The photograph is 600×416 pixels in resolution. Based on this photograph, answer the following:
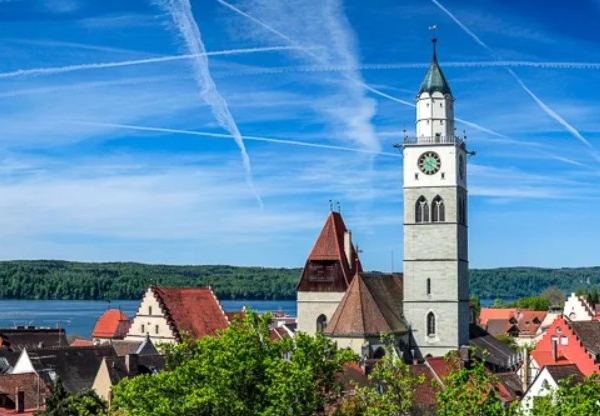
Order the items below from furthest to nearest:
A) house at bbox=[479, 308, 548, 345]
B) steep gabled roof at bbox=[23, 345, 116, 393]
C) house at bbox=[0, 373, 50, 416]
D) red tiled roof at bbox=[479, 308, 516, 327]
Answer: red tiled roof at bbox=[479, 308, 516, 327], house at bbox=[479, 308, 548, 345], steep gabled roof at bbox=[23, 345, 116, 393], house at bbox=[0, 373, 50, 416]

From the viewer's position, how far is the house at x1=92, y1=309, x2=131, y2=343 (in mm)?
91838

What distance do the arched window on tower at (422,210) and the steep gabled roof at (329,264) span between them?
6890mm

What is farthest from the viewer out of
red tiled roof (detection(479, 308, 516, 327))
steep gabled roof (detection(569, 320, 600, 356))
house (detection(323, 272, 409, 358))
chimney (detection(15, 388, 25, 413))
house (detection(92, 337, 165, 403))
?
red tiled roof (detection(479, 308, 516, 327))

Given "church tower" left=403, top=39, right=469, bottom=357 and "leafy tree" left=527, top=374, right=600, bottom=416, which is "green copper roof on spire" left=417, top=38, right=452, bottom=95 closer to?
"church tower" left=403, top=39, right=469, bottom=357

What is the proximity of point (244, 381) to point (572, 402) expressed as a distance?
35.7 ft

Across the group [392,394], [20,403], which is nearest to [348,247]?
[20,403]

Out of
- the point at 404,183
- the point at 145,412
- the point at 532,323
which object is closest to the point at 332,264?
the point at 404,183

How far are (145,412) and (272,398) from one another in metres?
3.97

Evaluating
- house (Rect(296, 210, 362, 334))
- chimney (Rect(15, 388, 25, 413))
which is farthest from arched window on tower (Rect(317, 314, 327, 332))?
chimney (Rect(15, 388, 25, 413))

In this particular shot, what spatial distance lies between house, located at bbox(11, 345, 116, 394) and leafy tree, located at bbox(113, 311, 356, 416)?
24.0 meters

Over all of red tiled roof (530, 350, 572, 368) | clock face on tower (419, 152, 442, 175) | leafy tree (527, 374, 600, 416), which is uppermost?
clock face on tower (419, 152, 442, 175)

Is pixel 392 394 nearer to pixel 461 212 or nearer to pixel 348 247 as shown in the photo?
pixel 461 212

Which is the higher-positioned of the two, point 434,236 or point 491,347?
point 434,236

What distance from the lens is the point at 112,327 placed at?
9288 cm
